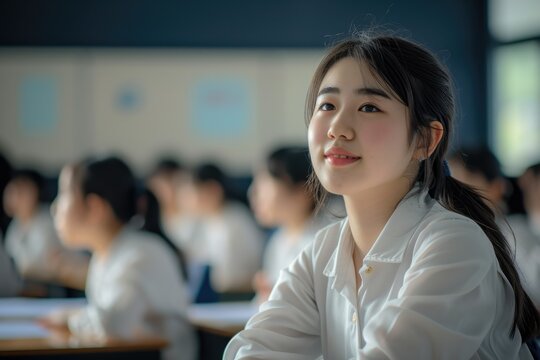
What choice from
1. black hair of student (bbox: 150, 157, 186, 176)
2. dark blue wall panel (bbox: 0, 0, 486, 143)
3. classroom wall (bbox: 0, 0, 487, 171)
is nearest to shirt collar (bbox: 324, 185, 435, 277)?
black hair of student (bbox: 150, 157, 186, 176)

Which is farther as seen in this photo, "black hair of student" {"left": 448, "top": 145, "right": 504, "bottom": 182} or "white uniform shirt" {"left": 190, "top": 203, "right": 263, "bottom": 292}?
"white uniform shirt" {"left": 190, "top": 203, "right": 263, "bottom": 292}

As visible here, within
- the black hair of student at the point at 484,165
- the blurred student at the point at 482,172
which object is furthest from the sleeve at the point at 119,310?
the black hair of student at the point at 484,165

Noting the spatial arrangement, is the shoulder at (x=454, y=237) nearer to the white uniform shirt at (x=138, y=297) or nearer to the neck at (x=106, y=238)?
the white uniform shirt at (x=138, y=297)

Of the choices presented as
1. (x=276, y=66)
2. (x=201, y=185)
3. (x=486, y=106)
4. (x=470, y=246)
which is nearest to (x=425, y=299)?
(x=470, y=246)

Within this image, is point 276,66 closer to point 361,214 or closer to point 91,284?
point 91,284

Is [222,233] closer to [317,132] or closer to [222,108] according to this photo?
[222,108]

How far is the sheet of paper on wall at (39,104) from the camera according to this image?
25.9 feet

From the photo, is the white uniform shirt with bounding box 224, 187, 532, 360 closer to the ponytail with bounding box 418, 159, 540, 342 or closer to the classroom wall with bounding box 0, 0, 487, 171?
the ponytail with bounding box 418, 159, 540, 342

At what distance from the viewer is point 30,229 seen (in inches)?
270

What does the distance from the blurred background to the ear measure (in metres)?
6.17

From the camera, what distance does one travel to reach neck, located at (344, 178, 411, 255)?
1.64 m

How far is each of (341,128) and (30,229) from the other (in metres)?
5.70

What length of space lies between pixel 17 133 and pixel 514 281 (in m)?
6.93

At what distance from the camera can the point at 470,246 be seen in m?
1.46
